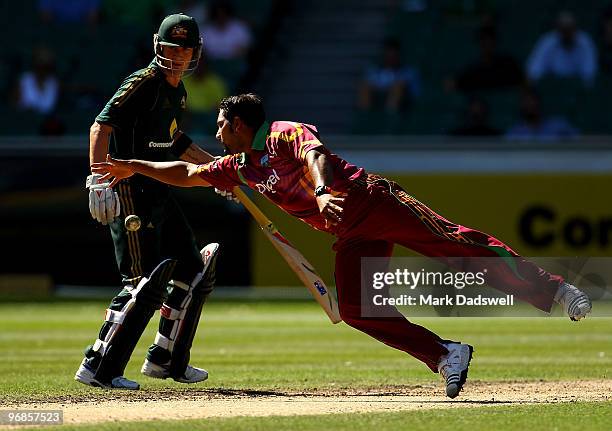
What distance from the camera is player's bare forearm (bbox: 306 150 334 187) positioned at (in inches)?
286

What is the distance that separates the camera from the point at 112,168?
8.16 m

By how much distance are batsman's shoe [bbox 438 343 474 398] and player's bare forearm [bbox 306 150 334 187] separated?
1.26 m

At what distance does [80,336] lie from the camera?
12773 millimetres

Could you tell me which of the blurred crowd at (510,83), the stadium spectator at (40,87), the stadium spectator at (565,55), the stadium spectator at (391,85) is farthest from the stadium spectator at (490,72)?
the stadium spectator at (40,87)

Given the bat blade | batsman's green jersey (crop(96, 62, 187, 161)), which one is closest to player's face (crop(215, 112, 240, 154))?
batsman's green jersey (crop(96, 62, 187, 161))

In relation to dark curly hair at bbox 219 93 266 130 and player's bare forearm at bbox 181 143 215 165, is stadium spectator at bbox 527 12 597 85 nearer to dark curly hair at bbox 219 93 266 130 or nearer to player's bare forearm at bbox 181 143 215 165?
player's bare forearm at bbox 181 143 215 165

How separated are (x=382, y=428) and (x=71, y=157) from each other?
10.6m

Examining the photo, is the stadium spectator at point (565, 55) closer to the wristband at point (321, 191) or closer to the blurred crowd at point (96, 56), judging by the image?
the blurred crowd at point (96, 56)

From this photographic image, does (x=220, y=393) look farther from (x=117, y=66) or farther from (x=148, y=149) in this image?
(x=117, y=66)

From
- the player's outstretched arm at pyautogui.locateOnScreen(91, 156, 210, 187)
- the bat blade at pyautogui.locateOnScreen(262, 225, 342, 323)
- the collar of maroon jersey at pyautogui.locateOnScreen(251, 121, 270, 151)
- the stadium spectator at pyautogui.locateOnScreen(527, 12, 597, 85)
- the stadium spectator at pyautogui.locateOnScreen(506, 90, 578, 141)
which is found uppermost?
the stadium spectator at pyautogui.locateOnScreen(527, 12, 597, 85)

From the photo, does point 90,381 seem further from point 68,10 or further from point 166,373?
point 68,10

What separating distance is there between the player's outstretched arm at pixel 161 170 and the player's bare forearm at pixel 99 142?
0.16 ft
